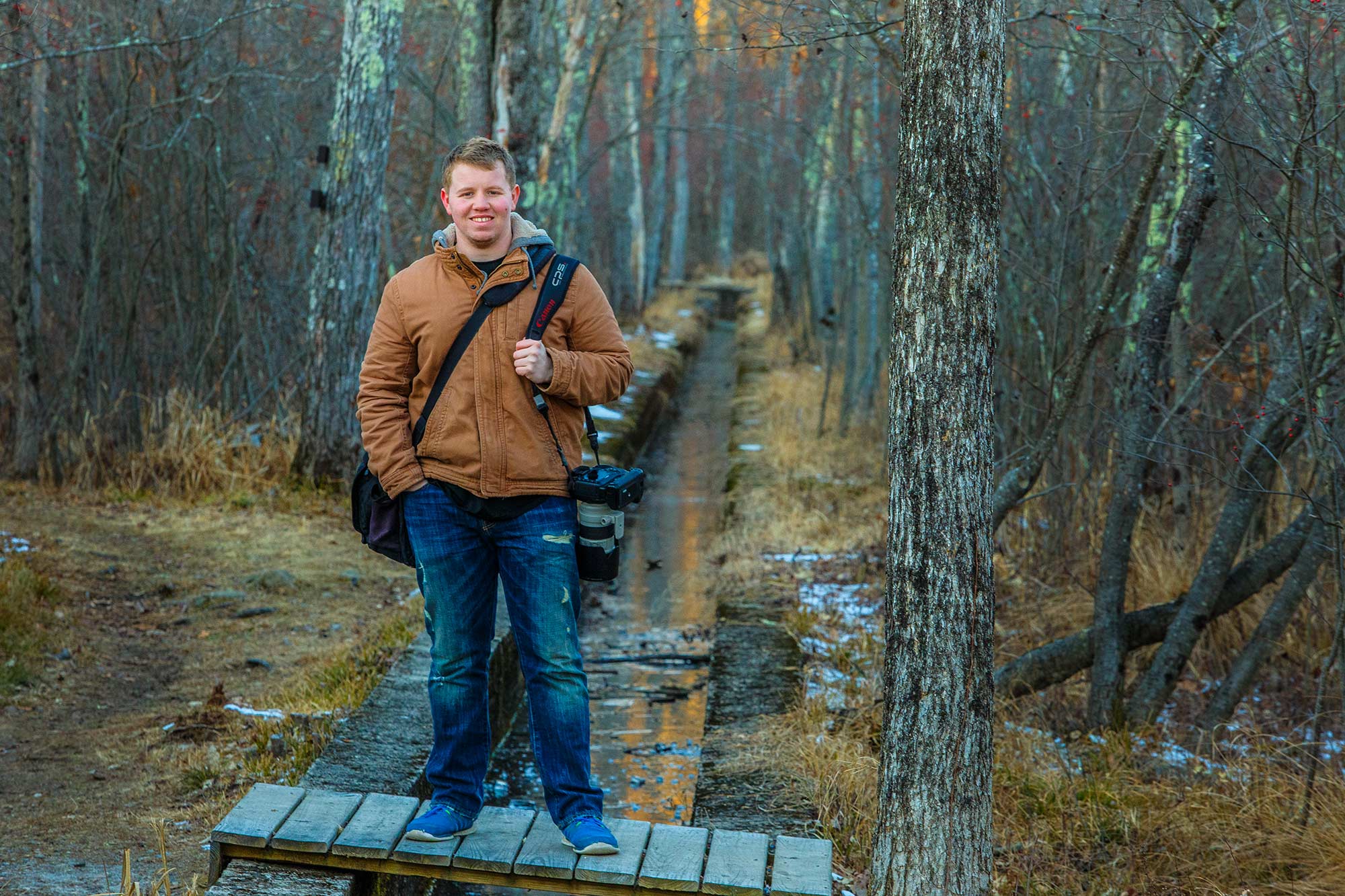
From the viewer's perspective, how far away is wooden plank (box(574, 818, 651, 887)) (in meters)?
3.07

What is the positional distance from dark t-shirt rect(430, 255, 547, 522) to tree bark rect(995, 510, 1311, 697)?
2.64m

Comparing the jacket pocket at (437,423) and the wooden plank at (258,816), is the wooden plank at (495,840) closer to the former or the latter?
the wooden plank at (258,816)

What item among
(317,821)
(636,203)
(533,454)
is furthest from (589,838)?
(636,203)

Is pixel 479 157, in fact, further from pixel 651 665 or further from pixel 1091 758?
pixel 651 665

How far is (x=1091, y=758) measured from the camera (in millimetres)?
4730

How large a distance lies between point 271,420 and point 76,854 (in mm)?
5664

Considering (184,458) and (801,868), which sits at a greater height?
(801,868)

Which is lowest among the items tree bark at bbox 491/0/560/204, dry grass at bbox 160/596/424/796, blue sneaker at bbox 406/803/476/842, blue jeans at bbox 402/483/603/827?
dry grass at bbox 160/596/424/796

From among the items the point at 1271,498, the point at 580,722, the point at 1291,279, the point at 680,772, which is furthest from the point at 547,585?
the point at 1271,498

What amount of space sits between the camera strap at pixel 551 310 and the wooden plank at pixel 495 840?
99cm

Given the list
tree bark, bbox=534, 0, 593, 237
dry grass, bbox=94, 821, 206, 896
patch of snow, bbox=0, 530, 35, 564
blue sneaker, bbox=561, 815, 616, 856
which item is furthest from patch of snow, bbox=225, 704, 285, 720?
tree bark, bbox=534, 0, 593, 237

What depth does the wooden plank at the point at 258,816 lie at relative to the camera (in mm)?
3174

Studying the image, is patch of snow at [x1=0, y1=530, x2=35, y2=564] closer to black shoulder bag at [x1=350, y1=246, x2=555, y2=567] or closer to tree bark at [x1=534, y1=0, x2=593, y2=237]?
black shoulder bag at [x1=350, y1=246, x2=555, y2=567]

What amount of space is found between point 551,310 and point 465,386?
0.30 meters
